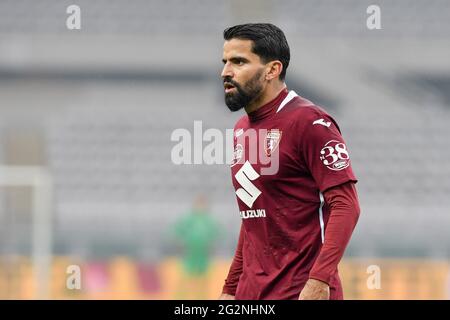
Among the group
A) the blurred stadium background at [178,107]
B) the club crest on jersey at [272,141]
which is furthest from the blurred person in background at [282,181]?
the blurred stadium background at [178,107]

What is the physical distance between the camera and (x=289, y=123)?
342 centimetres

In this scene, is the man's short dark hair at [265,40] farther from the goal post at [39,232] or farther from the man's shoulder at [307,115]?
the goal post at [39,232]

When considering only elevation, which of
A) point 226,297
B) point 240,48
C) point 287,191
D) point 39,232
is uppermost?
point 240,48

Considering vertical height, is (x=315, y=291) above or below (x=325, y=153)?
below

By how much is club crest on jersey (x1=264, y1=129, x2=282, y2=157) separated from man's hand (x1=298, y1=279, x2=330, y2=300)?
0.54 m

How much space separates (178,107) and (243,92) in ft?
45.9

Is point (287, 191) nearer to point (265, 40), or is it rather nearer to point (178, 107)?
point (265, 40)

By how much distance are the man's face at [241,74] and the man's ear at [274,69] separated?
0.03m

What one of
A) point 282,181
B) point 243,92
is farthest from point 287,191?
point 243,92

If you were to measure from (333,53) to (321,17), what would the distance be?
3.23 feet

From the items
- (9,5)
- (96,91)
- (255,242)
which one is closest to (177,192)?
(96,91)

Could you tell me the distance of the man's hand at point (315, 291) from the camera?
10.4 ft

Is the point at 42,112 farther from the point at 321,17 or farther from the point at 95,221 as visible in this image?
the point at 321,17

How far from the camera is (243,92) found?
138 inches
